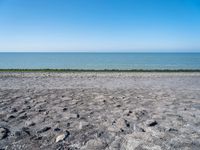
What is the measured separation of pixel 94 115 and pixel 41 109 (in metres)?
1.51

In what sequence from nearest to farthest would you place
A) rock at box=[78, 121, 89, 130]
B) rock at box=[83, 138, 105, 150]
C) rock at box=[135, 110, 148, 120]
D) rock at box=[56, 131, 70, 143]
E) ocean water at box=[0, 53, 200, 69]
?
rock at box=[83, 138, 105, 150] → rock at box=[56, 131, 70, 143] → rock at box=[78, 121, 89, 130] → rock at box=[135, 110, 148, 120] → ocean water at box=[0, 53, 200, 69]

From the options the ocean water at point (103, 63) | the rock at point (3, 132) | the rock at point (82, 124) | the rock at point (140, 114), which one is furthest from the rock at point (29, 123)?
the ocean water at point (103, 63)

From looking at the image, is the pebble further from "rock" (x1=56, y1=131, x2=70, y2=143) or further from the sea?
the sea

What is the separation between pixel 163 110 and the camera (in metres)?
4.71

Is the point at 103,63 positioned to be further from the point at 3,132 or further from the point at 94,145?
the point at 94,145

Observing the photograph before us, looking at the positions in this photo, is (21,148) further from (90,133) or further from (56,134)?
(90,133)

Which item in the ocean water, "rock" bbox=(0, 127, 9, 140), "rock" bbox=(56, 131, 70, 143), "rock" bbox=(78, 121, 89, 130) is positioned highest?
"rock" bbox=(0, 127, 9, 140)

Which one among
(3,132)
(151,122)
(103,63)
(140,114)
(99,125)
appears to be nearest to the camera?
(3,132)

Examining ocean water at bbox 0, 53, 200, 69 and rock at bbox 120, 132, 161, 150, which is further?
ocean water at bbox 0, 53, 200, 69

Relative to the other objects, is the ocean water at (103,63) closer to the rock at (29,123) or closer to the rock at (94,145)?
the rock at (29,123)

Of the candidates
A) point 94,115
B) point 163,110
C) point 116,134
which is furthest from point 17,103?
point 163,110

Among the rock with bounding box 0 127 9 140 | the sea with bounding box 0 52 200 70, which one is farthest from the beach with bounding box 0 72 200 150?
the sea with bounding box 0 52 200 70

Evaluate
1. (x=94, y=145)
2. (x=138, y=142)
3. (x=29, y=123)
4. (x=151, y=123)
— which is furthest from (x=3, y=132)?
(x=151, y=123)

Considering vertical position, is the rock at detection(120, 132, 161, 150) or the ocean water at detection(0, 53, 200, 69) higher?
the rock at detection(120, 132, 161, 150)
